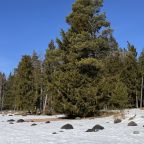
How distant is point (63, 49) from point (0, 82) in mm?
78611

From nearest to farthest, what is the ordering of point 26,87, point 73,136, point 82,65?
point 73,136 < point 82,65 < point 26,87

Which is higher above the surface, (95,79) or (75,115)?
(95,79)

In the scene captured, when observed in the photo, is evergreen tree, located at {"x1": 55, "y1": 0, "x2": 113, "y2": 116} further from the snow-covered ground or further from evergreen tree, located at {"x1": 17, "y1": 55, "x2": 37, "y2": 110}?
evergreen tree, located at {"x1": 17, "y1": 55, "x2": 37, "y2": 110}

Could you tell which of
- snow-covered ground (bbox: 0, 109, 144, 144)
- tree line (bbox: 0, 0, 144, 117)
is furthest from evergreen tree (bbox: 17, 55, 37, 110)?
snow-covered ground (bbox: 0, 109, 144, 144)

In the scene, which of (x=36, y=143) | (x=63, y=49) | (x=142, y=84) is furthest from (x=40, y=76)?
(x=36, y=143)

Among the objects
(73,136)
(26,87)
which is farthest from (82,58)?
(26,87)

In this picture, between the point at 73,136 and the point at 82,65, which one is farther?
the point at 82,65

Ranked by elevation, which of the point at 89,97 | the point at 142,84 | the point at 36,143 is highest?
the point at 142,84

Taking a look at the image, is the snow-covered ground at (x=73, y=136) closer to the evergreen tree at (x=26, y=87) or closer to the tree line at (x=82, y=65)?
the tree line at (x=82, y=65)

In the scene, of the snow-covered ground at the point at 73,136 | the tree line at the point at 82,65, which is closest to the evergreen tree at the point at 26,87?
the tree line at the point at 82,65

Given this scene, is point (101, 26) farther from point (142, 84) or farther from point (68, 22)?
point (142, 84)

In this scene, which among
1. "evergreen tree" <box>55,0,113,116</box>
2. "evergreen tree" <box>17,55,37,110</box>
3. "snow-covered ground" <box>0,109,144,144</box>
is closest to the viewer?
"snow-covered ground" <box>0,109,144,144</box>

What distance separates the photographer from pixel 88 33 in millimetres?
40625

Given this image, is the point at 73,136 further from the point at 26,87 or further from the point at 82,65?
the point at 26,87
